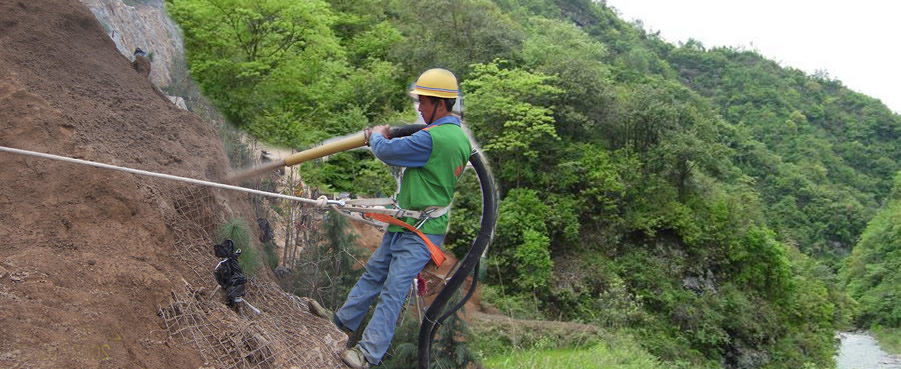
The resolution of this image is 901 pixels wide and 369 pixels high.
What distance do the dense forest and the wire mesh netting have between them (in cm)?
853

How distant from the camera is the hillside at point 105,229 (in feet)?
14.2

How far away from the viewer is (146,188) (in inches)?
212

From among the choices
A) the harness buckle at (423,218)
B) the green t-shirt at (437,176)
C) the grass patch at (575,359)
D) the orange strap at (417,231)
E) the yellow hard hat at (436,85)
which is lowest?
the grass patch at (575,359)

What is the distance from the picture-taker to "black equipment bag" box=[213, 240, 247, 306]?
17.5 ft

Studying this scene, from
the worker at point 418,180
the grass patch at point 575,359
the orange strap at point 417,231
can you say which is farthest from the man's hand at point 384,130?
the grass patch at point 575,359

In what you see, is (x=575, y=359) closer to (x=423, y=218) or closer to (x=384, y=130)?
(x=423, y=218)

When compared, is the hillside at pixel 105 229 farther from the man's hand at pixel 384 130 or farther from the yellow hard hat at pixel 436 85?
the yellow hard hat at pixel 436 85

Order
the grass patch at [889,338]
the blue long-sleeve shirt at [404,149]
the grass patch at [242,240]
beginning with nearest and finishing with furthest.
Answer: the blue long-sleeve shirt at [404,149] < the grass patch at [242,240] < the grass patch at [889,338]

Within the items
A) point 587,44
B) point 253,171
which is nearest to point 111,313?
point 253,171

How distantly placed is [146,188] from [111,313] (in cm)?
119

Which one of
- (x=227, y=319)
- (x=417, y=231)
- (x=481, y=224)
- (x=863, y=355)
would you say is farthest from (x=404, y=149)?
(x=863, y=355)

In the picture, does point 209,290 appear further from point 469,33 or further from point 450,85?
point 469,33

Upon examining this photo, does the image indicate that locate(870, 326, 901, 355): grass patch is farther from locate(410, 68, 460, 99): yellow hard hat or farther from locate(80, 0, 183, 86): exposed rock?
locate(410, 68, 460, 99): yellow hard hat

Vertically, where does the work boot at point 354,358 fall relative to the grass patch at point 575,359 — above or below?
above
